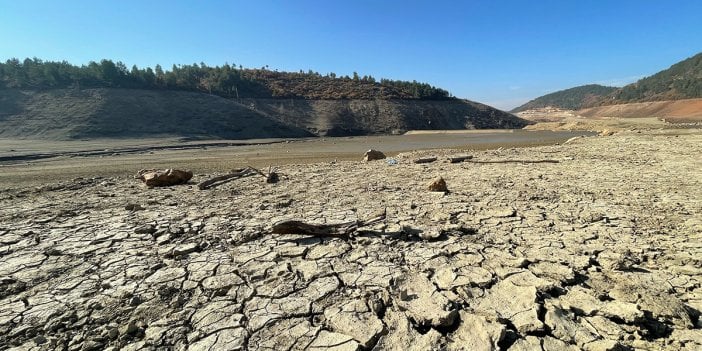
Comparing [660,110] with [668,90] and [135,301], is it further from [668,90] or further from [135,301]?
[135,301]

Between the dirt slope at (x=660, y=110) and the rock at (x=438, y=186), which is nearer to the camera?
the rock at (x=438, y=186)

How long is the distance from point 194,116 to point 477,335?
125ft

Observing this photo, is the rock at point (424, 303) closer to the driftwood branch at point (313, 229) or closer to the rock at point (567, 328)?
the rock at point (567, 328)

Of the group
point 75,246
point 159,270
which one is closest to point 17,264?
point 75,246

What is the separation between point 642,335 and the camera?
2.44 m

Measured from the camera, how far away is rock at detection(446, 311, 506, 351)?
7.72ft

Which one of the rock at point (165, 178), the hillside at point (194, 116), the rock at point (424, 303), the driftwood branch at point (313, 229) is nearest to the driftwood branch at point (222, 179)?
the rock at point (165, 178)

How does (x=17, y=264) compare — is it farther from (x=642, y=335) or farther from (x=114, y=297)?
(x=642, y=335)

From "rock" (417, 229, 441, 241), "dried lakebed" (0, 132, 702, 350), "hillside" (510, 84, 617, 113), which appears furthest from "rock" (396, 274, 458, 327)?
"hillside" (510, 84, 617, 113)

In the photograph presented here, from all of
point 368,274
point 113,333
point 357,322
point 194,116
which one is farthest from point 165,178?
point 194,116

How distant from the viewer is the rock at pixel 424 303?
8.65ft

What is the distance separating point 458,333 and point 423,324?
0.85 ft

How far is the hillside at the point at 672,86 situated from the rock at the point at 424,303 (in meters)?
80.1

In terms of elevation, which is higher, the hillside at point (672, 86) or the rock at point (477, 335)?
the hillside at point (672, 86)
